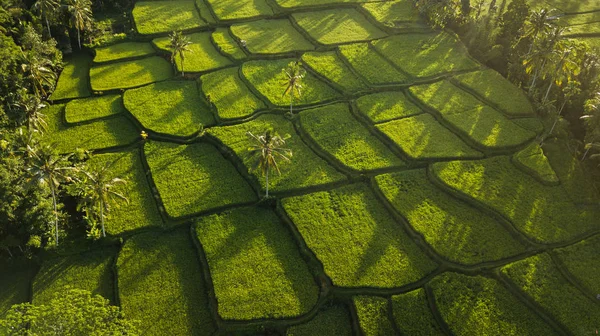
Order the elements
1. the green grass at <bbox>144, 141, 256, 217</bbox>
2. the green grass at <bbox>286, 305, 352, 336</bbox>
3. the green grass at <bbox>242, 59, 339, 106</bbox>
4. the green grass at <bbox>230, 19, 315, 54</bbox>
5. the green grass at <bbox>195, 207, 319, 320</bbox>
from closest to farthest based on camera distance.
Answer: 1. the green grass at <bbox>286, 305, 352, 336</bbox>
2. the green grass at <bbox>195, 207, 319, 320</bbox>
3. the green grass at <bbox>144, 141, 256, 217</bbox>
4. the green grass at <bbox>242, 59, 339, 106</bbox>
5. the green grass at <bbox>230, 19, 315, 54</bbox>

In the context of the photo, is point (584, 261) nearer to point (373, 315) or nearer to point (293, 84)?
point (373, 315)

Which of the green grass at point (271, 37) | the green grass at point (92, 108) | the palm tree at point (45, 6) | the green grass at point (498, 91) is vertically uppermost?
the palm tree at point (45, 6)

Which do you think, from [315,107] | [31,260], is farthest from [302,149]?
[31,260]

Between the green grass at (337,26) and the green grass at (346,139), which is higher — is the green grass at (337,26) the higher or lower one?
the higher one

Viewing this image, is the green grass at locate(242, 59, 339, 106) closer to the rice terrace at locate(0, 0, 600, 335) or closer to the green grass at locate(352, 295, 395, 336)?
the rice terrace at locate(0, 0, 600, 335)

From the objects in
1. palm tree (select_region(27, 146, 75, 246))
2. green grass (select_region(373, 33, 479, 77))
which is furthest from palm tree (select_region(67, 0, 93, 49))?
green grass (select_region(373, 33, 479, 77))

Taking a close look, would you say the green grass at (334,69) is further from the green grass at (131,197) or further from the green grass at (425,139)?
the green grass at (131,197)

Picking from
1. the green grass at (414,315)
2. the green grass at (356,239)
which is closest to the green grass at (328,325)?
the green grass at (356,239)
